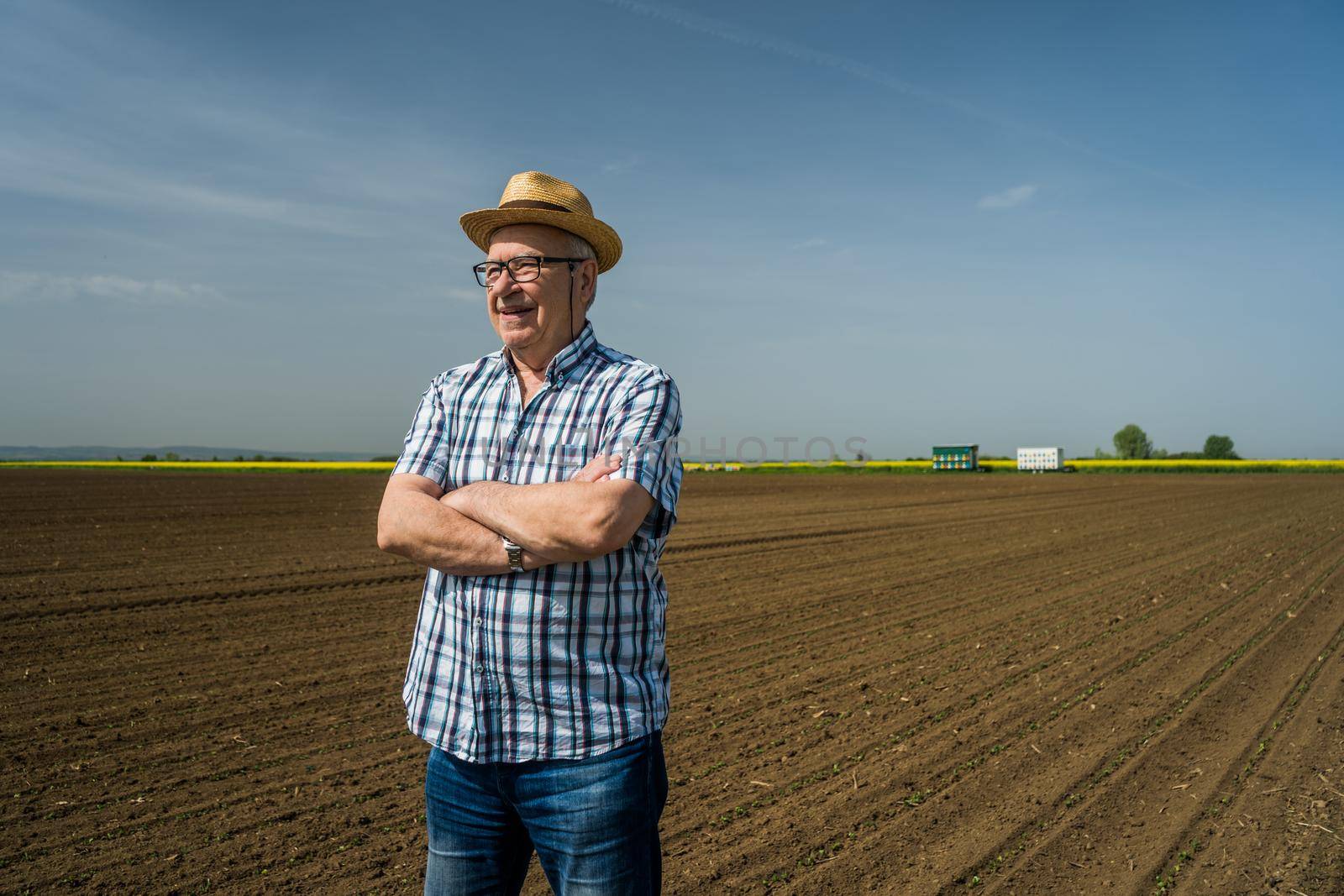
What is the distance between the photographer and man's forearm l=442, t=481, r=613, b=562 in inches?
68.0

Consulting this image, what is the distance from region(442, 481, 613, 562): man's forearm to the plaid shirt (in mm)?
74

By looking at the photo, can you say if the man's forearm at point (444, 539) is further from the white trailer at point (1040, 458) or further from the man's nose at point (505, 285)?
the white trailer at point (1040, 458)

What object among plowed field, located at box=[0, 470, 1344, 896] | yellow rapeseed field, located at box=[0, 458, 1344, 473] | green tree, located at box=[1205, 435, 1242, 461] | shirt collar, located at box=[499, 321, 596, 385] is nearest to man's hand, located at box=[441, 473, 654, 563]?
shirt collar, located at box=[499, 321, 596, 385]

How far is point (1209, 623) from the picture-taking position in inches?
333

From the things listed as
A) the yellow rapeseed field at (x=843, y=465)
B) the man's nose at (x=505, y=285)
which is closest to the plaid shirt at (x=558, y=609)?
the man's nose at (x=505, y=285)

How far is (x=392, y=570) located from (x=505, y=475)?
10662mm

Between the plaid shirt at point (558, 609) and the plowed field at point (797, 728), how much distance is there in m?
2.22

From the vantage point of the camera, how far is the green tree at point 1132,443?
417 ft

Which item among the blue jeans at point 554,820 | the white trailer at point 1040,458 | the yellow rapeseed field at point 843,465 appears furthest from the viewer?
the white trailer at point 1040,458

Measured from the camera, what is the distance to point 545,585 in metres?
1.79

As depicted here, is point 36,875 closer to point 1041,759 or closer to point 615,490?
point 615,490

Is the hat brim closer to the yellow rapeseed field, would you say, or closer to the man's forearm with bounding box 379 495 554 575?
the man's forearm with bounding box 379 495 554 575

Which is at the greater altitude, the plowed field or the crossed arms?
the crossed arms

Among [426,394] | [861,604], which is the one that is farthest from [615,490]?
[861,604]
